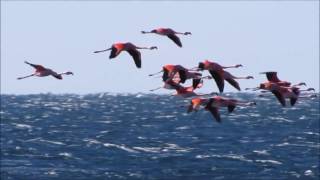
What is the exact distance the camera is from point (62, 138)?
62.6m

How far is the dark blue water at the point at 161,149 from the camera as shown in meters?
43.8

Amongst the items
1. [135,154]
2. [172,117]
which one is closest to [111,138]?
[135,154]

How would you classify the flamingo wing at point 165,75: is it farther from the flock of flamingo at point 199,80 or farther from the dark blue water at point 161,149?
the dark blue water at point 161,149

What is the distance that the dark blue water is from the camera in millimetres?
43750

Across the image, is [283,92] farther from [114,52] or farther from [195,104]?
[114,52]

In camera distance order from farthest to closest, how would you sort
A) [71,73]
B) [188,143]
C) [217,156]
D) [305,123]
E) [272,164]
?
[305,123], [188,143], [217,156], [272,164], [71,73]

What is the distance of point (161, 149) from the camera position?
5409 centimetres

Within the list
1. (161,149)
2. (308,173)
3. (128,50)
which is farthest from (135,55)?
(161,149)

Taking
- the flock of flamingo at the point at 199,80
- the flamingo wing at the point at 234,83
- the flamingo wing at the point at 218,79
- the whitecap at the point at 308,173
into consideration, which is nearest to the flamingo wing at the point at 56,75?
the flock of flamingo at the point at 199,80

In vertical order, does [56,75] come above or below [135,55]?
below

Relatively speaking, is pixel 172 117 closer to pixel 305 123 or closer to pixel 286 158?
pixel 305 123

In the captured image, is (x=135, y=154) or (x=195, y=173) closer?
(x=195, y=173)

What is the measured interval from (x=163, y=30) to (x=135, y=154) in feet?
127

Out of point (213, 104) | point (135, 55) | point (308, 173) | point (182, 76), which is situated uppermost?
point (135, 55)
